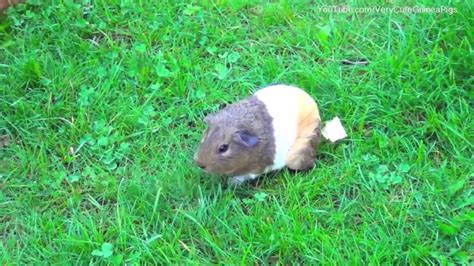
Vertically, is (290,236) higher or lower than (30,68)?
lower

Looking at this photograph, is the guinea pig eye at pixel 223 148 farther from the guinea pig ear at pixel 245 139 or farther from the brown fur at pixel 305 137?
the brown fur at pixel 305 137

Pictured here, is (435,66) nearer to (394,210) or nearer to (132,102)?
(394,210)

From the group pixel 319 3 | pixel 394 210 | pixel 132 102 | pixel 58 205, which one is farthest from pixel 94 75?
pixel 394 210

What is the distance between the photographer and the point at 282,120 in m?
3.96

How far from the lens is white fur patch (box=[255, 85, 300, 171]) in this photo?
394 cm

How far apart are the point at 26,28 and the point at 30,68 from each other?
0.41 m

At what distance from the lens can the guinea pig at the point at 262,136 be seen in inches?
150

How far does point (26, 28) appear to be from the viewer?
483 cm

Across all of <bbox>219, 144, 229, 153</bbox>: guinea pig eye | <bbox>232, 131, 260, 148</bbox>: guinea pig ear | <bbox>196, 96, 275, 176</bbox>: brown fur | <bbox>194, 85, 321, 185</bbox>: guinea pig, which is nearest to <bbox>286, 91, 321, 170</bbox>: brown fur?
<bbox>194, 85, 321, 185</bbox>: guinea pig

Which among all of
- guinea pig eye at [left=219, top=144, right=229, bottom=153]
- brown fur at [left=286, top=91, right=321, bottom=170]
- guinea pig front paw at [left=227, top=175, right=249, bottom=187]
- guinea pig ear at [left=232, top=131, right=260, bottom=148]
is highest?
guinea pig ear at [left=232, top=131, right=260, bottom=148]

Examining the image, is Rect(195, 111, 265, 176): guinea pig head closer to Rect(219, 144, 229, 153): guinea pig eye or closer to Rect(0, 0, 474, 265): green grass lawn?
Rect(219, 144, 229, 153): guinea pig eye

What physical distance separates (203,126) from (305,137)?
2.16 feet

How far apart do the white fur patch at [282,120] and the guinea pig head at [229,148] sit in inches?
4.8

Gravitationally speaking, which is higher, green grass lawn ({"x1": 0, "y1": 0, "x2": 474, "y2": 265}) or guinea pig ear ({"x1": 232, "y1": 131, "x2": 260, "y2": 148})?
guinea pig ear ({"x1": 232, "y1": 131, "x2": 260, "y2": 148})
